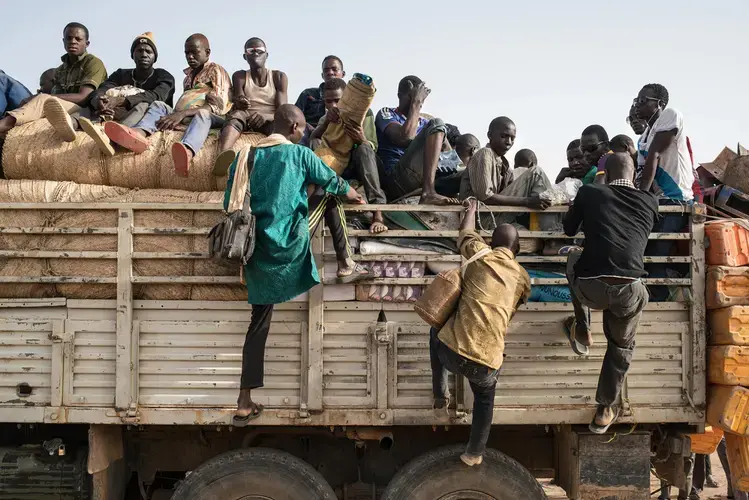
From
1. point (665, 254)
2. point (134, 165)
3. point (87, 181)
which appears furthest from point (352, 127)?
point (665, 254)

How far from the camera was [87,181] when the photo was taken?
482 cm

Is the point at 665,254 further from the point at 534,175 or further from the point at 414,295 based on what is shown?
the point at 414,295

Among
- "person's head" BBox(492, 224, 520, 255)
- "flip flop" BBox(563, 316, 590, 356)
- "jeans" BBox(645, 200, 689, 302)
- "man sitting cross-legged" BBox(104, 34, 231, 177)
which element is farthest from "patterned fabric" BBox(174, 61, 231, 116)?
"jeans" BBox(645, 200, 689, 302)

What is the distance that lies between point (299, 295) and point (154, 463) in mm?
1550

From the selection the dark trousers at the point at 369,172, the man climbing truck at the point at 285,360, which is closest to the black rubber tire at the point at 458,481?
the man climbing truck at the point at 285,360

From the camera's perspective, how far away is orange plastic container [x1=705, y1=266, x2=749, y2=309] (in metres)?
4.21

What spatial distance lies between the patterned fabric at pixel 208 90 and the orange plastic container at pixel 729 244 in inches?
143

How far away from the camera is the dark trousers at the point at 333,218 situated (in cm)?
427

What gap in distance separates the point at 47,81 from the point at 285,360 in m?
4.02

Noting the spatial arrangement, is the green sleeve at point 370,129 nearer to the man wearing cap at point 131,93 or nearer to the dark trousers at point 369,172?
the dark trousers at point 369,172

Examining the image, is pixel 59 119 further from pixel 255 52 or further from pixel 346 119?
pixel 255 52

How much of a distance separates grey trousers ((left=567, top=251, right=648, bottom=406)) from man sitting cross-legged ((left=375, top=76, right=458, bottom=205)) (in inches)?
40.0

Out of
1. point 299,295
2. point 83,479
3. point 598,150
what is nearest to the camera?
point 299,295

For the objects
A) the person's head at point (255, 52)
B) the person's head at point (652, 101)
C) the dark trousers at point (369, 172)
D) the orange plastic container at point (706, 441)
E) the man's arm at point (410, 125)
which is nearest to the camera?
the dark trousers at point (369, 172)
